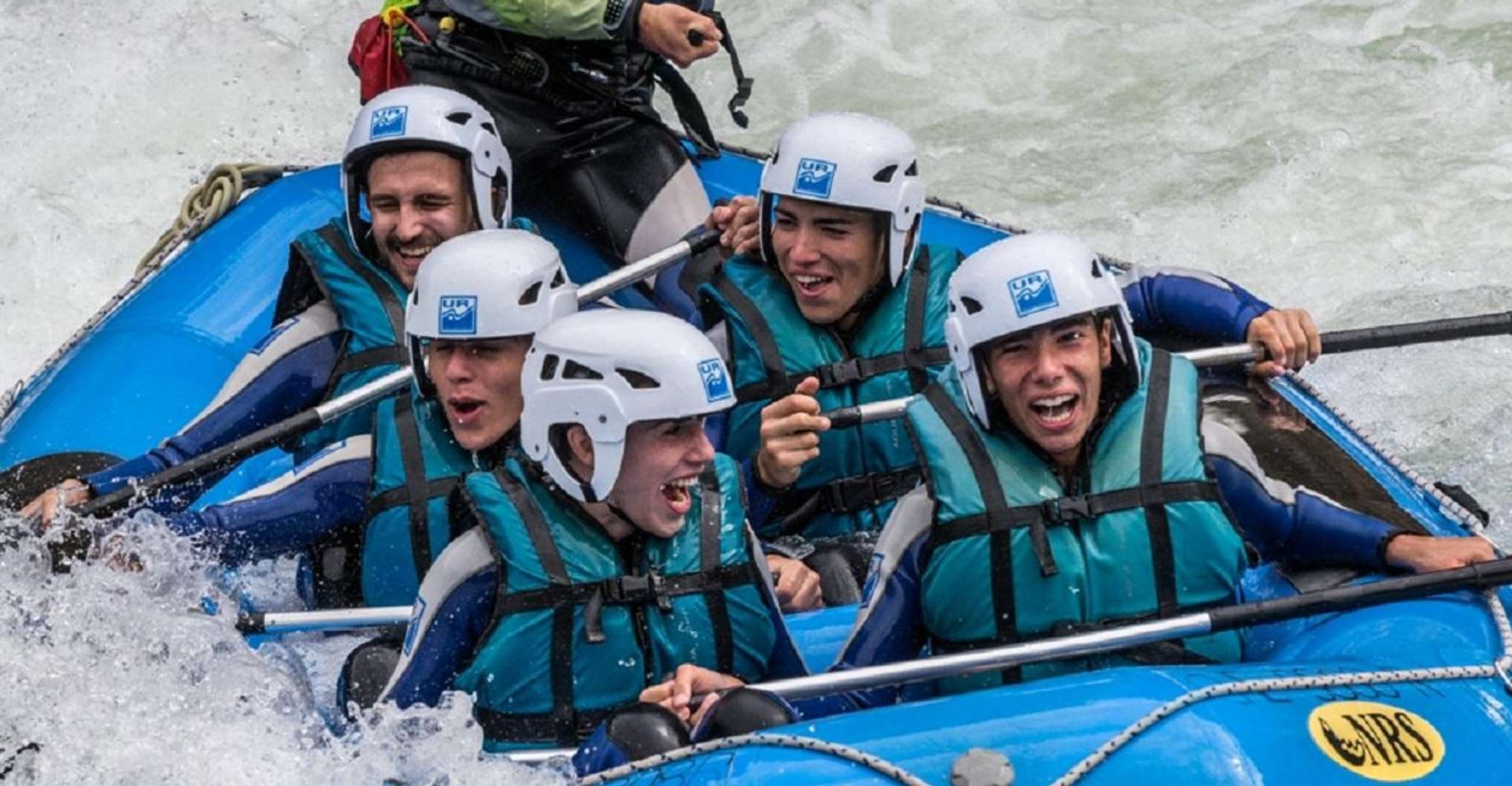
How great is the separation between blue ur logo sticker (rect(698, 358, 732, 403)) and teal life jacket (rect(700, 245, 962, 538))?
3.06 feet

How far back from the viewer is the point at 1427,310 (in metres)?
7.12

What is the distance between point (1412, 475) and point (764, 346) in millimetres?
1281

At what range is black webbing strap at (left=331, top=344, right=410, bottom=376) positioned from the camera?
4.82m

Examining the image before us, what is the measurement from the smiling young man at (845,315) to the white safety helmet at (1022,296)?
0.76m

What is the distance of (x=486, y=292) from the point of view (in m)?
4.18

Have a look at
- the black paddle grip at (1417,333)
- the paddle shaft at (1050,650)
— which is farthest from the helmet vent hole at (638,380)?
the black paddle grip at (1417,333)

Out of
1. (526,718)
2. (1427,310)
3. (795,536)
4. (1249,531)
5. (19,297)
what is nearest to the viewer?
(526,718)

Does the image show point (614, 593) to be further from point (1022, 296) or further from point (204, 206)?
point (204, 206)

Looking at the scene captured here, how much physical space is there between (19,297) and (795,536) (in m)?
3.94

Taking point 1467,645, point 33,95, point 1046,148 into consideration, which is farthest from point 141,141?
point 1467,645

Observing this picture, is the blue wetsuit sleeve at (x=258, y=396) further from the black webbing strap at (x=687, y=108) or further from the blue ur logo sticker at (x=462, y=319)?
the black webbing strap at (x=687, y=108)

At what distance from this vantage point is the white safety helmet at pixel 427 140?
4.84 m

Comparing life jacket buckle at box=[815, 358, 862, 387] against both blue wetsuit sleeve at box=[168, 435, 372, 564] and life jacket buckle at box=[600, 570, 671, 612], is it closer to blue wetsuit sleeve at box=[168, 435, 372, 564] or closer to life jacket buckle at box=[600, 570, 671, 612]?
blue wetsuit sleeve at box=[168, 435, 372, 564]

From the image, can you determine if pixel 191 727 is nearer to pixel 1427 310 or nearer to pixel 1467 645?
pixel 1467 645
